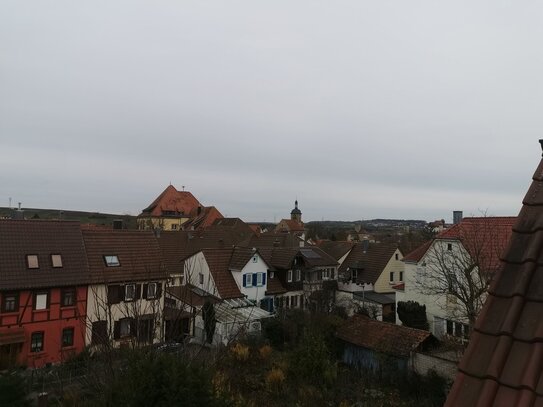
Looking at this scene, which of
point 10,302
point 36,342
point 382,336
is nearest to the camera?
point 382,336

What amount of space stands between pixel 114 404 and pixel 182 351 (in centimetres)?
224

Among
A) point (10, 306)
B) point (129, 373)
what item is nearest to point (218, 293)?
point (10, 306)

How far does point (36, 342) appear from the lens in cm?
2244

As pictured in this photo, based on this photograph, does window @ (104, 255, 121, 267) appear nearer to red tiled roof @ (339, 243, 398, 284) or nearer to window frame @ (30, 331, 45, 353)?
window frame @ (30, 331, 45, 353)

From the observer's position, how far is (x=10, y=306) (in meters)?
21.9

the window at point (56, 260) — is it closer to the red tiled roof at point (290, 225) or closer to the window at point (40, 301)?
the window at point (40, 301)

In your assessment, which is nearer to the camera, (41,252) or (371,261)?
(41,252)

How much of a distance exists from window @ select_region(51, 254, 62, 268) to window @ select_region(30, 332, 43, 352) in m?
3.88

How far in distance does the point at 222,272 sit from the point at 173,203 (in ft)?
201

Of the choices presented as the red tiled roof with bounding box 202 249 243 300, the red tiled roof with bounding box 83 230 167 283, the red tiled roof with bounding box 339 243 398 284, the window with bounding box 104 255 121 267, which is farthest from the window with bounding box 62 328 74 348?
the red tiled roof with bounding box 339 243 398 284

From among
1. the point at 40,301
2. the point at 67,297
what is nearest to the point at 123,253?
the point at 67,297

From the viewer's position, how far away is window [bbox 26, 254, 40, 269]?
23283mm

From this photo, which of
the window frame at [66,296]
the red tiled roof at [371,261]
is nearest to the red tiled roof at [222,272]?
the window frame at [66,296]

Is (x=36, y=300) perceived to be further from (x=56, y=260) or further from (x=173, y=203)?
(x=173, y=203)
